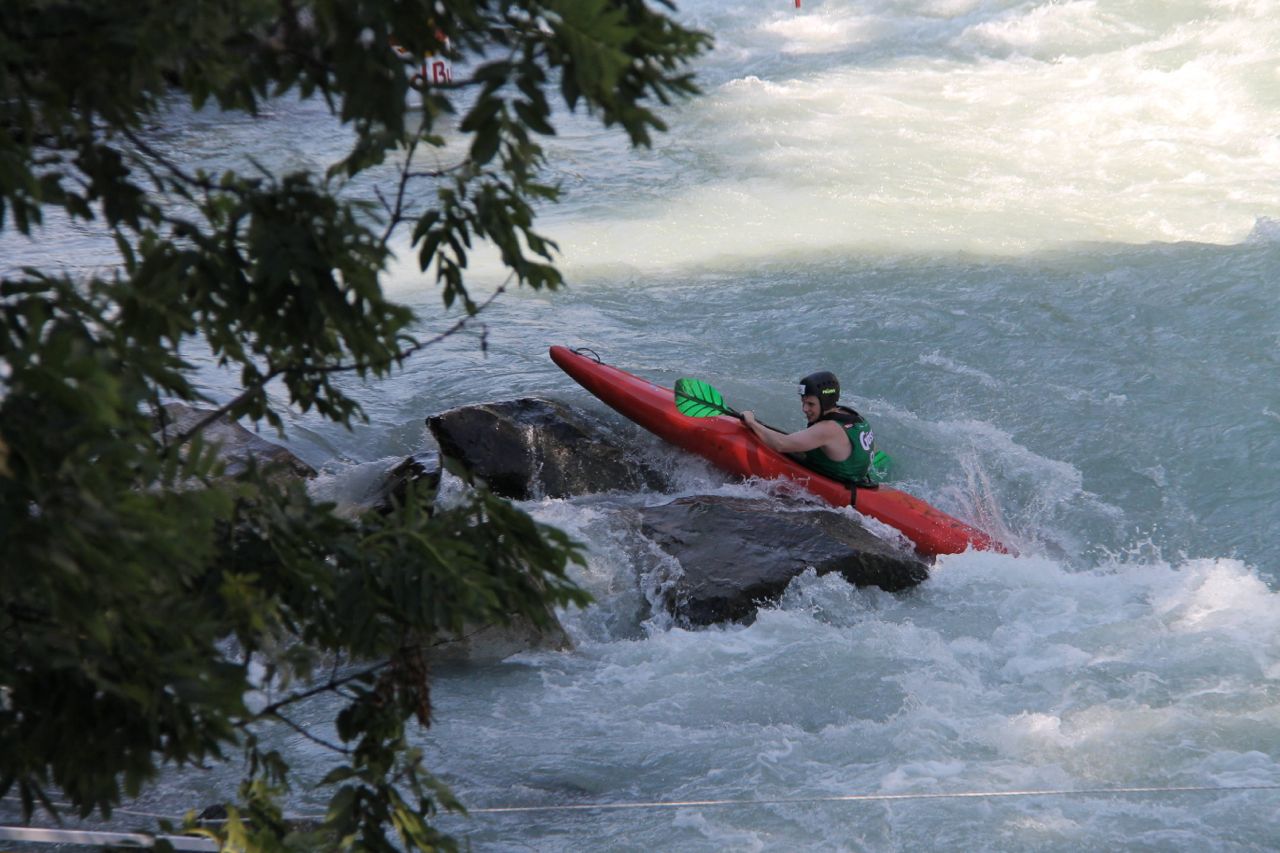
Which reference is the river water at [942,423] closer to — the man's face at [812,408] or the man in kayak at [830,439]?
the man in kayak at [830,439]

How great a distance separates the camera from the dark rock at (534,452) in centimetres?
633

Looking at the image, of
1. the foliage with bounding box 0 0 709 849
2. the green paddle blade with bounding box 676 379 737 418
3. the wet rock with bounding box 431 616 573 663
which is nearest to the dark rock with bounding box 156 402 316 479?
the wet rock with bounding box 431 616 573 663

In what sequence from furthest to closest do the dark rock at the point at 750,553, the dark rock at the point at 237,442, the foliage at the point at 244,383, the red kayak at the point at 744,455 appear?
the red kayak at the point at 744,455, the dark rock at the point at 237,442, the dark rock at the point at 750,553, the foliage at the point at 244,383

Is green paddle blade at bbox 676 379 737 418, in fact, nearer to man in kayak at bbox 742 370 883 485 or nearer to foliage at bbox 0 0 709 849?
man in kayak at bbox 742 370 883 485

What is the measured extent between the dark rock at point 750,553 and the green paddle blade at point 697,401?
2.26ft

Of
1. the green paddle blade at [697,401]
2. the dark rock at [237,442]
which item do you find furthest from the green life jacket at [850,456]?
the dark rock at [237,442]

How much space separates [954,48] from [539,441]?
12.5 meters

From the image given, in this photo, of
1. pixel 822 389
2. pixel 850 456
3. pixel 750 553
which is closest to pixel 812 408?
pixel 822 389

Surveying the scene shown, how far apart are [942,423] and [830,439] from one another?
60.7 inches

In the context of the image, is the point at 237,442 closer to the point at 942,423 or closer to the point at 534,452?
the point at 534,452

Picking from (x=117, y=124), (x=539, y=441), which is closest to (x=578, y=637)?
(x=539, y=441)

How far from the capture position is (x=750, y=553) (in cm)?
572

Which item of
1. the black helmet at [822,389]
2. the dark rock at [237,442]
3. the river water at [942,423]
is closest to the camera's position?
the river water at [942,423]

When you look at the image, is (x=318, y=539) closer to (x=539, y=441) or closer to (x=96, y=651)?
(x=96, y=651)
